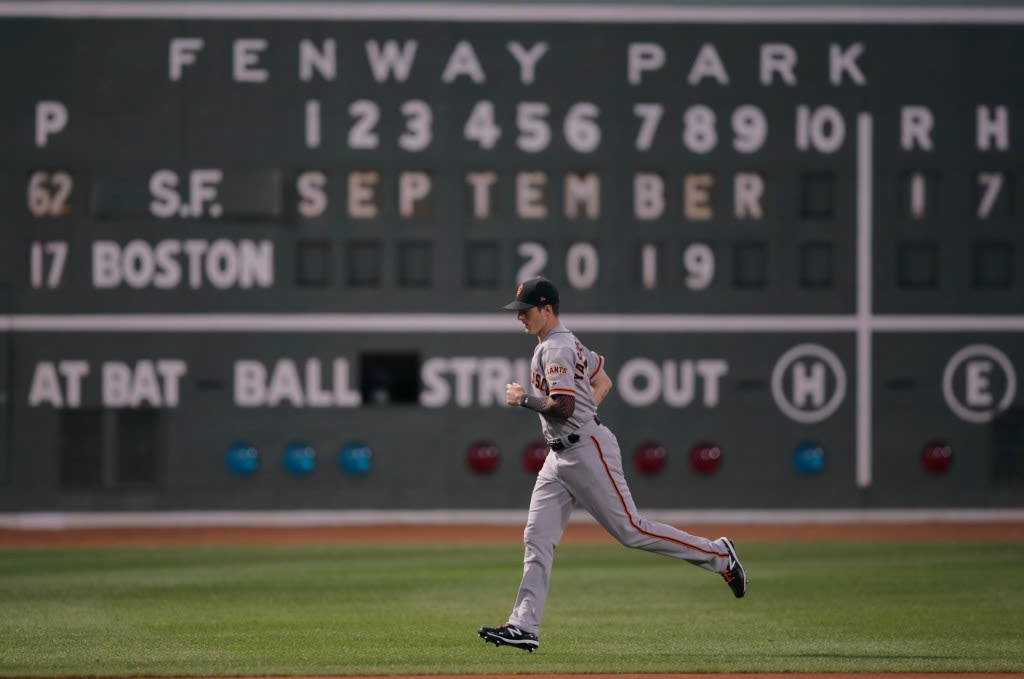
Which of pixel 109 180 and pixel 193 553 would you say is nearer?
pixel 193 553

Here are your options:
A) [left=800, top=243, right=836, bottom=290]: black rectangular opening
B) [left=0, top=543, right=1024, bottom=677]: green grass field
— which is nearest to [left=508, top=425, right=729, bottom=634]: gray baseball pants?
[left=0, top=543, right=1024, bottom=677]: green grass field

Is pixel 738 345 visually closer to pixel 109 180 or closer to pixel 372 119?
pixel 372 119

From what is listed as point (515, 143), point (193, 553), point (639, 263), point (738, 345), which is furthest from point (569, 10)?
point (193, 553)

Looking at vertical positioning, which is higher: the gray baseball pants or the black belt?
the black belt

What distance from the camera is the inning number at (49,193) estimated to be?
17156mm

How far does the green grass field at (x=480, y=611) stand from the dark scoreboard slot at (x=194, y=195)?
10.9 ft

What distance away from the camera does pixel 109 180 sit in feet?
56.2

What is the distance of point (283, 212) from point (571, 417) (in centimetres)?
912

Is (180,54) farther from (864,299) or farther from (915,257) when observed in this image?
A: (915,257)

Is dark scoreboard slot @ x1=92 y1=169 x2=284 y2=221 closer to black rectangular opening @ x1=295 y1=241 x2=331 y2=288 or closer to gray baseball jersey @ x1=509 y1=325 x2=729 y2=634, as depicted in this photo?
black rectangular opening @ x1=295 y1=241 x2=331 y2=288

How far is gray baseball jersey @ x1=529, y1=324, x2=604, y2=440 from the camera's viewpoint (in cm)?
852

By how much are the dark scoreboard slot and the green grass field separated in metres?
3.33

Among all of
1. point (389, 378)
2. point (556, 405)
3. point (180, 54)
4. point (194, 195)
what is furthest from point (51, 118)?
point (556, 405)

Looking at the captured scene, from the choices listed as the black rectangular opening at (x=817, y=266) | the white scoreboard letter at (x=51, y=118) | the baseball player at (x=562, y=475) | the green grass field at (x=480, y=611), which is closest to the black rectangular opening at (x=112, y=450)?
the green grass field at (x=480, y=611)
